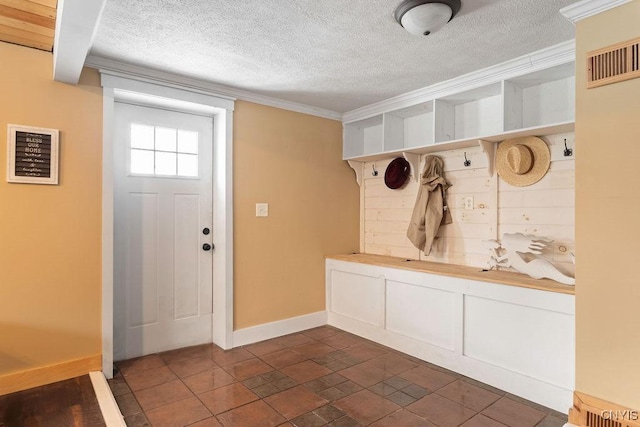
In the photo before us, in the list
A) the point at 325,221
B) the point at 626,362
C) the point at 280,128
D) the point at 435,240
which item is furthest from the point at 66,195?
the point at 626,362

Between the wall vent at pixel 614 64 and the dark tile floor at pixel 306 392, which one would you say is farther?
the dark tile floor at pixel 306 392

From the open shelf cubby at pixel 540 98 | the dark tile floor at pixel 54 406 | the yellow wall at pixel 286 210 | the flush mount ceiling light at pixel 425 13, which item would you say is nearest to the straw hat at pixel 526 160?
the open shelf cubby at pixel 540 98

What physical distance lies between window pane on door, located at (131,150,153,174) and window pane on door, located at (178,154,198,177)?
0.24 meters

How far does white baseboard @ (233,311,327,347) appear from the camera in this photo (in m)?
3.30

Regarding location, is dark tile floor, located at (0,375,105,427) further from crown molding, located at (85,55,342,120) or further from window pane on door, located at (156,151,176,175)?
crown molding, located at (85,55,342,120)

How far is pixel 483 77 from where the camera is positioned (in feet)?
9.28

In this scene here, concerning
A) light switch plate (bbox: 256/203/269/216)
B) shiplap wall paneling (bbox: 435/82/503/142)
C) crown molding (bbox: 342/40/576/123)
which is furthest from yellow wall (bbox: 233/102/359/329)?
shiplap wall paneling (bbox: 435/82/503/142)

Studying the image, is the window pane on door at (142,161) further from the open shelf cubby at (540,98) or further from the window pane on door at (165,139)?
the open shelf cubby at (540,98)

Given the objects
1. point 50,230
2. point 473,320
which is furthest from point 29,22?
point 473,320

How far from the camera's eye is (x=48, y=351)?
2.46 metres

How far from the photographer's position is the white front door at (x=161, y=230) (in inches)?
116

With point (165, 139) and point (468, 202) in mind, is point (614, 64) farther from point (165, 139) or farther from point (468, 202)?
point (165, 139)

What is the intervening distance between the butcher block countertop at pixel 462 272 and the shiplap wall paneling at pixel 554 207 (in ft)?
1.02

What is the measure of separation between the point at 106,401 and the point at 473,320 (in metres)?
2.47
